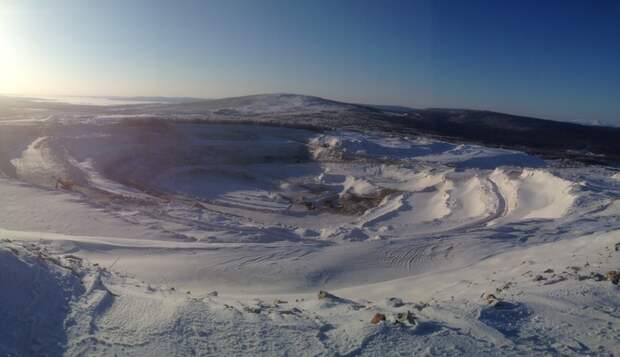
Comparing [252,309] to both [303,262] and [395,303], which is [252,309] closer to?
[395,303]

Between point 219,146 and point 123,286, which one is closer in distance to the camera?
point 123,286

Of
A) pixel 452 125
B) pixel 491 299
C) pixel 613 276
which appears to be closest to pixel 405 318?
pixel 491 299

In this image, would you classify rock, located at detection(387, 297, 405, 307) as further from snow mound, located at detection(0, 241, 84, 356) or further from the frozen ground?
snow mound, located at detection(0, 241, 84, 356)

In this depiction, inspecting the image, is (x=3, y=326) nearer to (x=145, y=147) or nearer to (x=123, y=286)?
(x=123, y=286)

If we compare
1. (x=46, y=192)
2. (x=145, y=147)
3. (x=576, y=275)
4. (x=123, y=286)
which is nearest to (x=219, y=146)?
(x=145, y=147)

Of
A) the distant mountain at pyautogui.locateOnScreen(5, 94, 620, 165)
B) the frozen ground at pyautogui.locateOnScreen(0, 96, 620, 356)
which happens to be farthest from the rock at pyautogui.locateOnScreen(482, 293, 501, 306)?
the distant mountain at pyautogui.locateOnScreen(5, 94, 620, 165)

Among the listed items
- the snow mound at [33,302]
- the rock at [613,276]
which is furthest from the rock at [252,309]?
the rock at [613,276]
